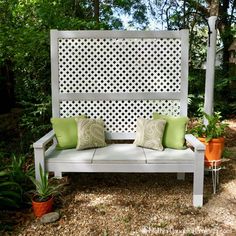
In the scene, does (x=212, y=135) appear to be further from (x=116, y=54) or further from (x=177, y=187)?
(x=116, y=54)

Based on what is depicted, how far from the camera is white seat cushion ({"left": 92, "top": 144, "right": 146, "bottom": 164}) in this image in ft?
9.87

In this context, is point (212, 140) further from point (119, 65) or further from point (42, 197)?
point (42, 197)

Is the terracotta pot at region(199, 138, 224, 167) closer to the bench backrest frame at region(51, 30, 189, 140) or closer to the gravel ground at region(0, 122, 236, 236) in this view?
the gravel ground at region(0, 122, 236, 236)

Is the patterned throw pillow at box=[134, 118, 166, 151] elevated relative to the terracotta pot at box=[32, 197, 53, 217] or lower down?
elevated

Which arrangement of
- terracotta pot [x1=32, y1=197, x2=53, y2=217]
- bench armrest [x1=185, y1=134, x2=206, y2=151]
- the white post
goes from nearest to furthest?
1. terracotta pot [x1=32, y1=197, x2=53, y2=217]
2. bench armrest [x1=185, y1=134, x2=206, y2=151]
3. the white post

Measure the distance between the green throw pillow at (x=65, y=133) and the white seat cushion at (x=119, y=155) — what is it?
0.33m

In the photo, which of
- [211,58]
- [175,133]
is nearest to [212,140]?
[175,133]

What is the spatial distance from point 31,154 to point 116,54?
2162 millimetres

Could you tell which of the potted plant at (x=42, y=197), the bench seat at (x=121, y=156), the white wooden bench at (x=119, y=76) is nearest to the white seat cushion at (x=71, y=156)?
the bench seat at (x=121, y=156)

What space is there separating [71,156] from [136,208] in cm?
85

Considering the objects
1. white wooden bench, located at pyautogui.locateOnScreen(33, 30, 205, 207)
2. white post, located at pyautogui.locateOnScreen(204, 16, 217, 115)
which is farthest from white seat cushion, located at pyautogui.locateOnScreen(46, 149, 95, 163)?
white post, located at pyautogui.locateOnScreen(204, 16, 217, 115)

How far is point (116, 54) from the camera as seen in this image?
11.9ft

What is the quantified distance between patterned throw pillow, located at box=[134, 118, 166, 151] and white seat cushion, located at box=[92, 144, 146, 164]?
0.10 meters

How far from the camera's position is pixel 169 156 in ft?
10.1
